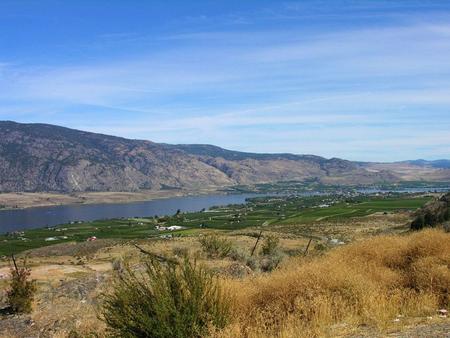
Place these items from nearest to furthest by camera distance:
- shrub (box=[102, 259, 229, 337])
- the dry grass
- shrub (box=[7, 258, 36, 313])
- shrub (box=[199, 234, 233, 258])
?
shrub (box=[102, 259, 229, 337]), the dry grass, shrub (box=[7, 258, 36, 313]), shrub (box=[199, 234, 233, 258])

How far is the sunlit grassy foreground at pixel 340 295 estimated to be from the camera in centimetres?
891

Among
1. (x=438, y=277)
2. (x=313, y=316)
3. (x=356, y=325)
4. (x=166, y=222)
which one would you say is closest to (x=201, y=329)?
(x=313, y=316)

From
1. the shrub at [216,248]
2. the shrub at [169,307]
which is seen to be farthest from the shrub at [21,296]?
the shrub at [216,248]

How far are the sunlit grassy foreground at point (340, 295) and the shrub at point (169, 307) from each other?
49 cm

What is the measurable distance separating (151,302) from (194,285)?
84 centimetres

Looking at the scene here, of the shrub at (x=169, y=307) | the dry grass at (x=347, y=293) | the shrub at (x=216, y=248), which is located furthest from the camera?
the shrub at (x=216, y=248)

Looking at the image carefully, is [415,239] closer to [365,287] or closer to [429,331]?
[365,287]

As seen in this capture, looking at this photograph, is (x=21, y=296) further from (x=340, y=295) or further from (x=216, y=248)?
(x=216, y=248)

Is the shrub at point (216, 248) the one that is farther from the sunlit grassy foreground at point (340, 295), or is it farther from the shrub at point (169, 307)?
the shrub at point (169, 307)

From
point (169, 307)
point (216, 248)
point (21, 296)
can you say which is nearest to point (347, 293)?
point (169, 307)

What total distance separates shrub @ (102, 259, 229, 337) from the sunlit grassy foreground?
19.3 inches

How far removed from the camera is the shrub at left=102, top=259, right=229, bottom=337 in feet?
28.4

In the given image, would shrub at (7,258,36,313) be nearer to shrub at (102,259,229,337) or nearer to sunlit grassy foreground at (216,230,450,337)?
shrub at (102,259,229,337)

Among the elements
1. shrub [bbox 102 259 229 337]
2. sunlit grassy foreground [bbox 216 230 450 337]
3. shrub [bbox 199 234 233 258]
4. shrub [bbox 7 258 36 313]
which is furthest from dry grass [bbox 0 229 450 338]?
shrub [bbox 199 234 233 258]
